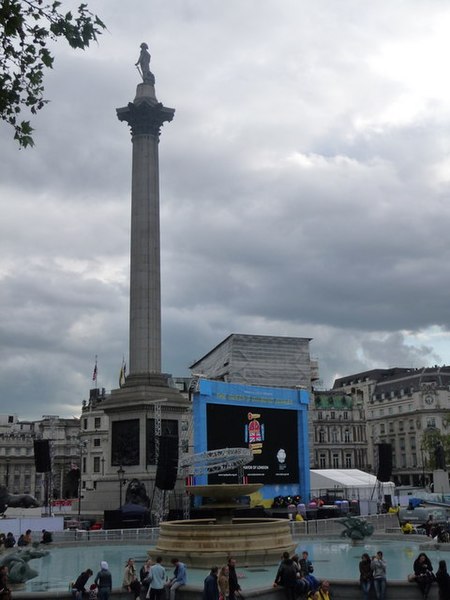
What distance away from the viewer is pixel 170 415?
53469 millimetres

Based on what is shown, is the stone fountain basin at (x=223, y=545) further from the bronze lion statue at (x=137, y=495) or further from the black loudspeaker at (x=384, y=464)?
the black loudspeaker at (x=384, y=464)

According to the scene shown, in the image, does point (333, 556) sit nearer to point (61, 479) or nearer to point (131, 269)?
point (131, 269)

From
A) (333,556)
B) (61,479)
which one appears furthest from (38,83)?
(61,479)

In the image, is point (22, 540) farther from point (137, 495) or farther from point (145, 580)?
point (137, 495)

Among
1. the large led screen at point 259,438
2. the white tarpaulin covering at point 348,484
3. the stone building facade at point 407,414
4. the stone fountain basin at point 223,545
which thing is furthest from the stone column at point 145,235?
the stone building facade at point 407,414

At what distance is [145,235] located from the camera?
58.6m

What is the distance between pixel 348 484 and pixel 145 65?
135 feet

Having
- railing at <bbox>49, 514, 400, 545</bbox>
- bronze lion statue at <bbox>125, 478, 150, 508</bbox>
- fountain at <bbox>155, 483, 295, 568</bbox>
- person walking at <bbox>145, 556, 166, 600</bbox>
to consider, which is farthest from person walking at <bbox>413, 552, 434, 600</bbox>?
bronze lion statue at <bbox>125, 478, 150, 508</bbox>

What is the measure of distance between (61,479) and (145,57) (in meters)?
88.8

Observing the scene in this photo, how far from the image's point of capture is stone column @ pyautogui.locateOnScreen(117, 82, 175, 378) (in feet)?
188

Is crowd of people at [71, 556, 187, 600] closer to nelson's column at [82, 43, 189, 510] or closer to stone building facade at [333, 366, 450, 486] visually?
nelson's column at [82, 43, 189, 510]

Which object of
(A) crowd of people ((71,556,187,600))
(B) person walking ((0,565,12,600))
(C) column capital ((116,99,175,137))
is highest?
(C) column capital ((116,99,175,137))

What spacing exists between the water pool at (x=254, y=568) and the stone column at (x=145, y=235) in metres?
22.3

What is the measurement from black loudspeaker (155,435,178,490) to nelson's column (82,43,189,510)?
577cm
